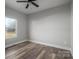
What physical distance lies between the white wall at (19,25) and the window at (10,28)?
26cm

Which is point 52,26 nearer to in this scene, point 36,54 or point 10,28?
point 36,54

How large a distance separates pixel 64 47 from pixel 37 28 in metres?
2.50

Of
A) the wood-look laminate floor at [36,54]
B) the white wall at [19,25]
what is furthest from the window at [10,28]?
the wood-look laminate floor at [36,54]

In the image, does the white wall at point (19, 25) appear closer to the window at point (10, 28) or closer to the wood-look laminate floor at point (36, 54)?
the window at point (10, 28)

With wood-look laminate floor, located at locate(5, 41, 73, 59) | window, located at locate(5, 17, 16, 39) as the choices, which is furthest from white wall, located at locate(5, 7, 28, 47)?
wood-look laminate floor, located at locate(5, 41, 73, 59)

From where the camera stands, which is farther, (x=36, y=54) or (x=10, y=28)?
(x=10, y=28)

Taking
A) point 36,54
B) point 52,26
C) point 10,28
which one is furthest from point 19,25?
point 36,54

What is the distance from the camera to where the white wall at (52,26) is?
12.0 ft

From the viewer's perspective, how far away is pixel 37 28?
4.92 meters

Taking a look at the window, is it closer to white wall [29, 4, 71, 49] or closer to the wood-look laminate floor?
the wood-look laminate floor

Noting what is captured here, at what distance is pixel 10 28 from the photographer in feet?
13.2

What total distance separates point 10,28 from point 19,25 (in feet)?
2.90

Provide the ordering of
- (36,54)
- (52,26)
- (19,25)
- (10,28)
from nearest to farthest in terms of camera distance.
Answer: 1. (36,54)
2. (10,28)
3. (52,26)
4. (19,25)

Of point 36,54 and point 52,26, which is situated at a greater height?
point 52,26
